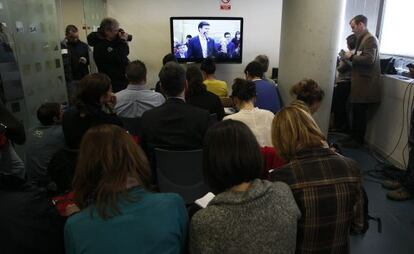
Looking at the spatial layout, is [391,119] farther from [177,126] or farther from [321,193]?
[321,193]

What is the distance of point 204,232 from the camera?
950mm

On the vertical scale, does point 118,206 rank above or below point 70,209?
above

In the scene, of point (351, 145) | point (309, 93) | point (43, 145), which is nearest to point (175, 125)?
point (43, 145)

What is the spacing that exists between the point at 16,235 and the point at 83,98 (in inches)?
47.1

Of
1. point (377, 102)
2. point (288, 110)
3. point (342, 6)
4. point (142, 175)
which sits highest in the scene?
point (342, 6)

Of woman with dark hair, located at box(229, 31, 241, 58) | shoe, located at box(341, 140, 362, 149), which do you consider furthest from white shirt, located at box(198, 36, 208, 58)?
shoe, located at box(341, 140, 362, 149)

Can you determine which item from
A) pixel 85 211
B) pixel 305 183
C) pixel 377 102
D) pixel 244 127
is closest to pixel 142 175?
pixel 85 211

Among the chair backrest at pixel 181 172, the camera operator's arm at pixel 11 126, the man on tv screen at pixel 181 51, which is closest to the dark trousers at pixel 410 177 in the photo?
the chair backrest at pixel 181 172

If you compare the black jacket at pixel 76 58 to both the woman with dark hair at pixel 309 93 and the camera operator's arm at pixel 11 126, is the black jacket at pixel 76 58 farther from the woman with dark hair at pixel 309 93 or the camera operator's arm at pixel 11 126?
the woman with dark hair at pixel 309 93

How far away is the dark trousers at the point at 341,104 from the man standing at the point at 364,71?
62 cm

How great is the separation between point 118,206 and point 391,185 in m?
2.92

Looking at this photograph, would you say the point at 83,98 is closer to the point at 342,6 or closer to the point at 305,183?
the point at 305,183

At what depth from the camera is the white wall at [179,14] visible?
5.76m

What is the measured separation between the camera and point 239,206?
3.09ft
